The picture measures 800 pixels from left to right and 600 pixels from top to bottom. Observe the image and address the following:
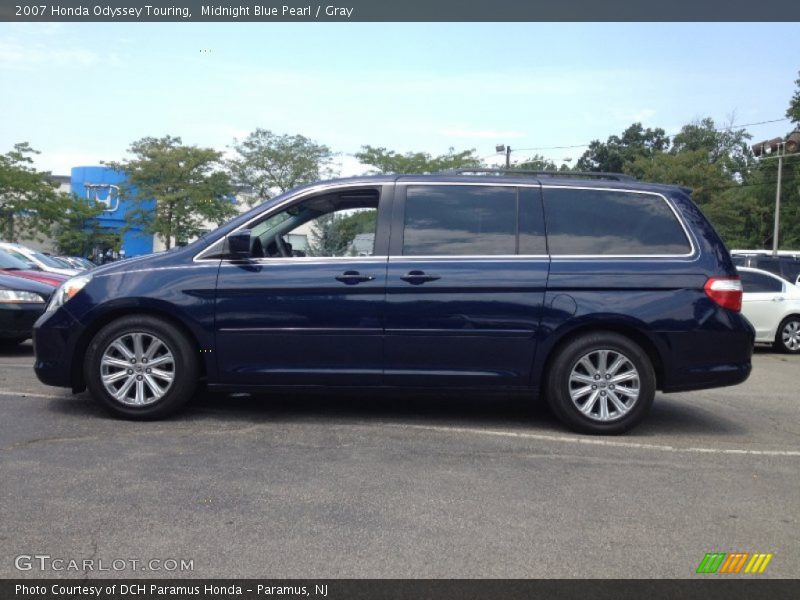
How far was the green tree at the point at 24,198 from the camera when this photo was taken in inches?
1515

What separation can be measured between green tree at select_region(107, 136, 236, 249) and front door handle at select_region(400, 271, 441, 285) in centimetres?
3189

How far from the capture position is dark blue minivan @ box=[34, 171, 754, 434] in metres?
5.64

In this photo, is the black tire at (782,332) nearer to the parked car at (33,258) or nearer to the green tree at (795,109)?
the parked car at (33,258)

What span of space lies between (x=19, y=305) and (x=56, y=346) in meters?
3.63

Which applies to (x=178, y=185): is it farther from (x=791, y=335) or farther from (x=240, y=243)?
(x=240, y=243)

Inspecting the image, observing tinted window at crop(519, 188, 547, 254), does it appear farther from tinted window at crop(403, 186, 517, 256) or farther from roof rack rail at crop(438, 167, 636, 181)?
roof rack rail at crop(438, 167, 636, 181)

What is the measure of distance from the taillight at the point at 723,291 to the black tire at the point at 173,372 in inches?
150

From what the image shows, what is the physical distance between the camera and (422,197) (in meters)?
5.86

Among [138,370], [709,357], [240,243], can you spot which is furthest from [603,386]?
[138,370]

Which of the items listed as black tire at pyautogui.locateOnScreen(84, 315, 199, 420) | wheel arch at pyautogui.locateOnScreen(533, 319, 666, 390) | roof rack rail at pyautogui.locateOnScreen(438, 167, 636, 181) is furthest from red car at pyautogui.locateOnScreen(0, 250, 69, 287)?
wheel arch at pyautogui.locateOnScreen(533, 319, 666, 390)

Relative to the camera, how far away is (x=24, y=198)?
39562mm

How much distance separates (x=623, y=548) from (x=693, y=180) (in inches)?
1466

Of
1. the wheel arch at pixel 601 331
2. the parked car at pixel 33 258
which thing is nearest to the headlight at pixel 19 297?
the parked car at pixel 33 258
